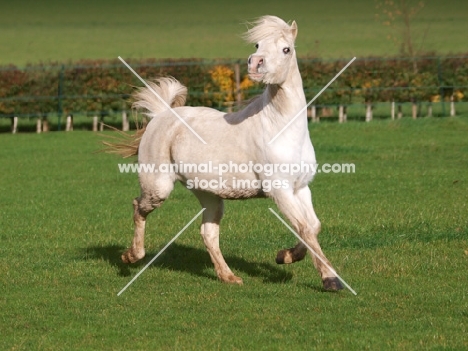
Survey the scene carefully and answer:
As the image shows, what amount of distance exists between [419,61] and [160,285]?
925 inches

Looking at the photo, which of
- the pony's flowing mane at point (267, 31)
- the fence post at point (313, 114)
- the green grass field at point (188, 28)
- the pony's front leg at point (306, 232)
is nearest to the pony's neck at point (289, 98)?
the pony's flowing mane at point (267, 31)

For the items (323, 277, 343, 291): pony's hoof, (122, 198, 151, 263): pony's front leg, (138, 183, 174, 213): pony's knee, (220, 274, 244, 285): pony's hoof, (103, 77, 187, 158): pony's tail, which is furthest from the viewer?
(103, 77, 187, 158): pony's tail

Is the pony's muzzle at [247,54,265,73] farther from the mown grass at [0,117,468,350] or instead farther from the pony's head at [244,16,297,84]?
the mown grass at [0,117,468,350]

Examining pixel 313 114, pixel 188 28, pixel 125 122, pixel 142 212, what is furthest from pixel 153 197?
pixel 188 28

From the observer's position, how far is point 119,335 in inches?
268

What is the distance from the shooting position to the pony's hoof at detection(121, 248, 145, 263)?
9.13 meters

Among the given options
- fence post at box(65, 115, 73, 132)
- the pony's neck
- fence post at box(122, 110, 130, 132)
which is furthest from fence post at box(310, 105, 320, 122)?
the pony's neck

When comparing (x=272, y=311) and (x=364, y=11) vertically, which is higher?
(x=364, y=11)

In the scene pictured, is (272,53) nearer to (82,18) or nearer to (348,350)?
(348,350)

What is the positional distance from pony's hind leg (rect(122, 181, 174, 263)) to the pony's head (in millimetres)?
1782

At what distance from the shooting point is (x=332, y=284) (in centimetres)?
783

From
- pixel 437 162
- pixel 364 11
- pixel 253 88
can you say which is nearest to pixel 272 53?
pixel 437 162

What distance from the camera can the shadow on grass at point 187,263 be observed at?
902 centimetres

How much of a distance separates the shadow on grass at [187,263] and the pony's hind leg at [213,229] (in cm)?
20
